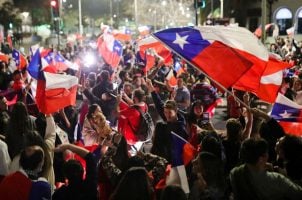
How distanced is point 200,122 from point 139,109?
1.17 m

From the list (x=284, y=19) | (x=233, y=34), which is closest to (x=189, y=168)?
(x=233, y=34)

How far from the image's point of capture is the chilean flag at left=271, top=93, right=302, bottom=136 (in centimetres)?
645

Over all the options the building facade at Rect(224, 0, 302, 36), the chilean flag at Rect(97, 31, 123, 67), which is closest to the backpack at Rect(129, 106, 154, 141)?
the chilean flag at Rect(97, 31, 123, 67)

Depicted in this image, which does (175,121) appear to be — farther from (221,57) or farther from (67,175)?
(67,175)

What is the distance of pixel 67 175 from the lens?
190 inches

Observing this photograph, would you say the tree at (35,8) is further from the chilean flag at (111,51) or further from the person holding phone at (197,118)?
the person holding phone at (197,118)

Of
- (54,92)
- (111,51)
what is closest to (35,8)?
(111,51)

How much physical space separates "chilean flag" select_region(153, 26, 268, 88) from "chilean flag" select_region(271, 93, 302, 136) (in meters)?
0.57

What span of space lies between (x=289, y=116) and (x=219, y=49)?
118 centimetres

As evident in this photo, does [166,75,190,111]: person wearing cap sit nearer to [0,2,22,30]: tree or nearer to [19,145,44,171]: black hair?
[19,145,44,171]: black hair

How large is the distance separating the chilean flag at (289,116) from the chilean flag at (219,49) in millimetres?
571

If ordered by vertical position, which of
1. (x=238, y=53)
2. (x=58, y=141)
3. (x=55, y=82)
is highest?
(x=238, y=53)

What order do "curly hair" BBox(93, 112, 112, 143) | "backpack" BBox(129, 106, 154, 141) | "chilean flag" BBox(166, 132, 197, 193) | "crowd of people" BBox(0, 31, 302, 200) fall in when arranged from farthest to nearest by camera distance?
1. "backpack" BBox(129, 106, 154, 141)
2. "curly hair" BBox(93, 112, 112, 143)
3. "chilean flag" BBox(166, 132, 197, 193)
4. "crowd of people" BBox(0, 31, 302, 200)

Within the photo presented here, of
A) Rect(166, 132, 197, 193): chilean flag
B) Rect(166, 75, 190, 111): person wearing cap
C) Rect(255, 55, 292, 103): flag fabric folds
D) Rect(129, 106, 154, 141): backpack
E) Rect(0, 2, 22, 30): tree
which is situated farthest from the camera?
Rect(0, 2, 22, 30): tree
